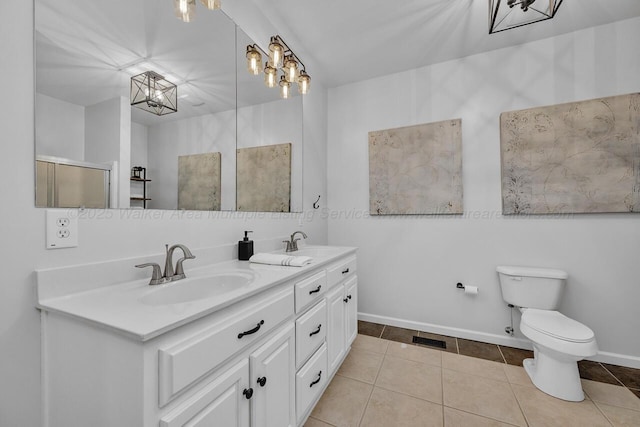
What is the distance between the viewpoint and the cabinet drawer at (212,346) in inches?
26.1

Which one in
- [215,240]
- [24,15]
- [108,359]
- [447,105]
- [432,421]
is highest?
[447,105]

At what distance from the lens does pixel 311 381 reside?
1.39 metres

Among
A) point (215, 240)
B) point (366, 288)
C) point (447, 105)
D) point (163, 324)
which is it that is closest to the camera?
point (163, 324)

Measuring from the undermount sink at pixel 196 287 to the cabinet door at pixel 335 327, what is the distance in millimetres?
634

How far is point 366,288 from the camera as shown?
2.78m

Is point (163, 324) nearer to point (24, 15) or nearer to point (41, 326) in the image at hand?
point (41, 326)

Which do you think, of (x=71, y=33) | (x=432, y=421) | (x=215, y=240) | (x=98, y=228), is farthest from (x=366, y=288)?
(x=71, y=33)

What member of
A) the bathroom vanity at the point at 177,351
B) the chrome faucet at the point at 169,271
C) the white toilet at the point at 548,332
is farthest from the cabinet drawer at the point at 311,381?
the white toilet at the point at 548,332

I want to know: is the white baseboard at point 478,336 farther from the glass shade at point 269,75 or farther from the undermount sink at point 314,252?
the glass shade at point 269,75

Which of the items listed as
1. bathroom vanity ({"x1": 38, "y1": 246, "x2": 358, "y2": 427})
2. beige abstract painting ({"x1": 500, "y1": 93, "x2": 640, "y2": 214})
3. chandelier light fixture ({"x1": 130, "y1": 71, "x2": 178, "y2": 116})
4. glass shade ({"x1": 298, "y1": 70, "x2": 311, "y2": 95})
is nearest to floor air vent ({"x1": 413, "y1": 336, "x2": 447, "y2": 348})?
beige abstract painting ({"x1": 500, "y1": 93, "x2": 640, "y2": 214})

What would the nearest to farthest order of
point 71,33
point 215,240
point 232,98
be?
point 71,33, point 215,240, point 232,98

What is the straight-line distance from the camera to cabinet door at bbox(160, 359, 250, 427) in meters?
0.70

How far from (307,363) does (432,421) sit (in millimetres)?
782

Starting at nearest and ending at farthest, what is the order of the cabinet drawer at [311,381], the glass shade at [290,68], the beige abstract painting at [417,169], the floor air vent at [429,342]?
the cabinet drawer at [311,381] < the glass shade at [290,68] < the floor air vent at [429,342] < the beige abstract painting at [417,169]
